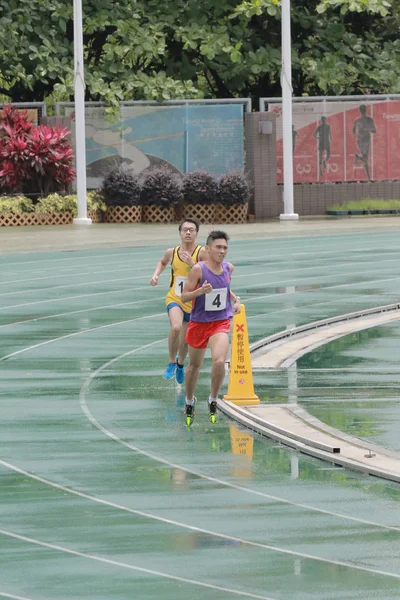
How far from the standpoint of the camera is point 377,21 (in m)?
49.5

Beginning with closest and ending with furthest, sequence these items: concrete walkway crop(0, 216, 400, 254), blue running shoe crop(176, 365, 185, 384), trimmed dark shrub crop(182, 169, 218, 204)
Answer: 1. blue running shoe crop(176, 365, 185, 384)
2. concrete walkway crop(0, 216, 400, 254)
3. trimmed dark shrub crop(182, 169, 218, 204)

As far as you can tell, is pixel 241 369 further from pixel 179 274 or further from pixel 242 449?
pixel 242 449

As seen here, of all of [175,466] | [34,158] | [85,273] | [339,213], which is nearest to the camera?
[175,466]

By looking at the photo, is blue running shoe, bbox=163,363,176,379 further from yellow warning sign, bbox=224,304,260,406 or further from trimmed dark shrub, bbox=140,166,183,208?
trimmed dark shrub, bbox=140,166,183,208

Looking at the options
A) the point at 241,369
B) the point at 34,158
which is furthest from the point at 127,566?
the point at 34,158

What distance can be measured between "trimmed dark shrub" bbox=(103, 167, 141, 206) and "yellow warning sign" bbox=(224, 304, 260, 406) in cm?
2678

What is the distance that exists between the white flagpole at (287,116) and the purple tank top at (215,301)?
28.2 meters

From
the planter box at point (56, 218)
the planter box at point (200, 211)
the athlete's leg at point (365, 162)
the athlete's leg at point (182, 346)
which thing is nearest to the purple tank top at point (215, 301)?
the athlete's leg at point (182, 346)

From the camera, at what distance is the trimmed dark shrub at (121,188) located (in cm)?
4172

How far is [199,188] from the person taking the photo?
41938 mm

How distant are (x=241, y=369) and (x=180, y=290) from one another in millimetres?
1536

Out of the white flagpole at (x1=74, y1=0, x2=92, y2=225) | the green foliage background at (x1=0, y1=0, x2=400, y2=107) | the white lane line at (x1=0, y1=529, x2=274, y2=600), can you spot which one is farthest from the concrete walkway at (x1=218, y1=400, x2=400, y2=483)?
the green foliage background at (x1=0, y1=0, x2=400, y2=107)

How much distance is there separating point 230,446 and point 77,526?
10.5ft

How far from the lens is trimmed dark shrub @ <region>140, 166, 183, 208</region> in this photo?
41.7 m
